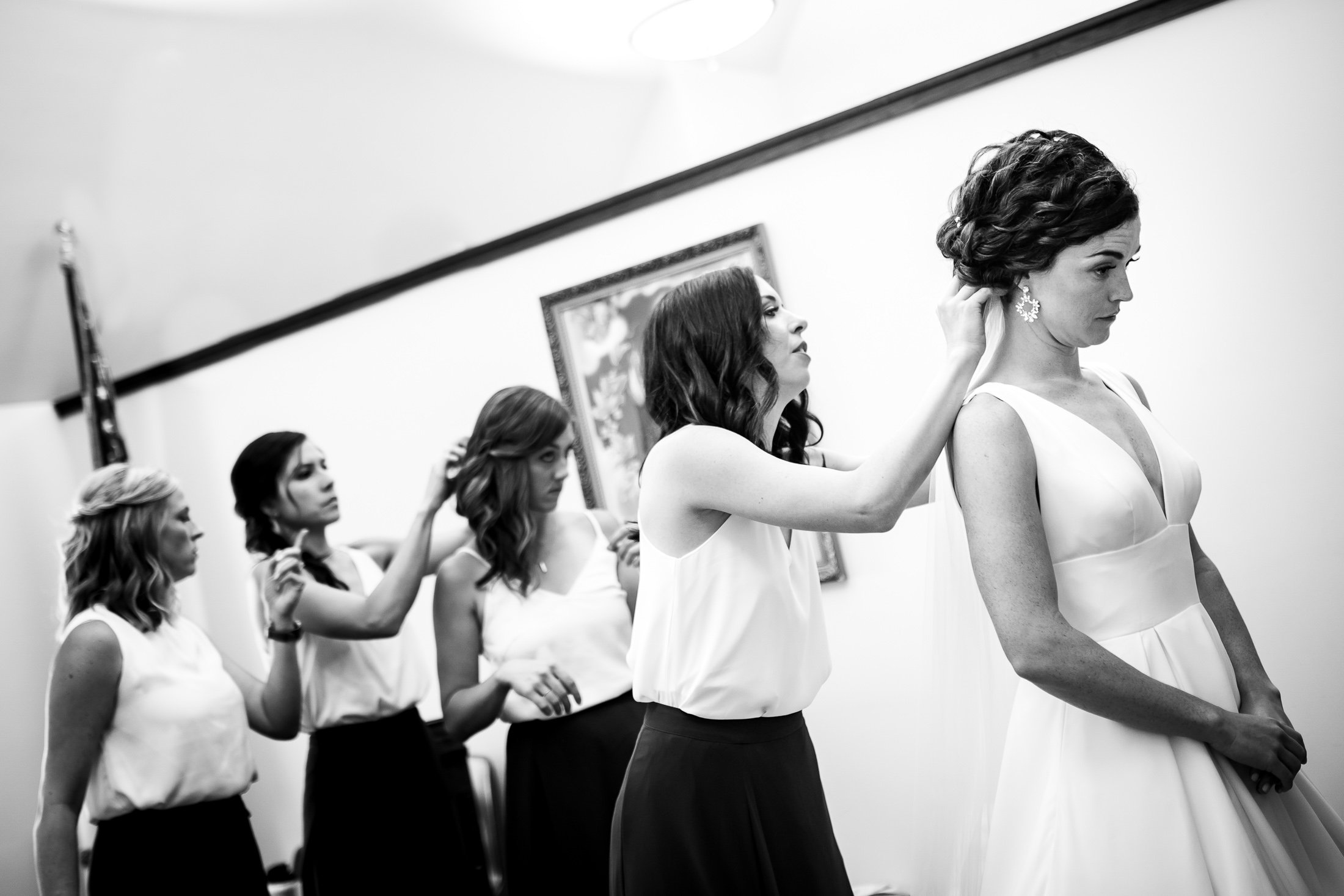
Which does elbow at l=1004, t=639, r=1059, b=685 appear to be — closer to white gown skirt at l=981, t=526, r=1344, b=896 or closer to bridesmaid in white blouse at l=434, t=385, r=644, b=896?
white gown skirt at l=981, t=526, r=1344, b=896

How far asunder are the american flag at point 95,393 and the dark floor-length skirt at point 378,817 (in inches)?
62.0

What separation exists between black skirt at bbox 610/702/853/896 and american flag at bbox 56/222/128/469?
9.29 feet

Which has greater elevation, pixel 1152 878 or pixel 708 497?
pixel 708 497

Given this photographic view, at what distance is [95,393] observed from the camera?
3699 mm

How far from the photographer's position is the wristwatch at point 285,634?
2.64m

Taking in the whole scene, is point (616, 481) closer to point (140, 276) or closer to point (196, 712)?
point (196, 712)

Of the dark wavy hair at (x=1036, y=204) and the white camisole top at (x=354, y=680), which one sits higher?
the dark wavy hair at (x=1036, y=204)

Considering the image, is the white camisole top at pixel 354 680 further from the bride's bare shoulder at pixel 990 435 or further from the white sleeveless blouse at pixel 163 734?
the bride's bare shoulder at pixel 990 435

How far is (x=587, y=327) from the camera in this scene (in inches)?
129

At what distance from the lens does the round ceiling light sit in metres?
2.73

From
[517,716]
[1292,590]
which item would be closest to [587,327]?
[517,716]

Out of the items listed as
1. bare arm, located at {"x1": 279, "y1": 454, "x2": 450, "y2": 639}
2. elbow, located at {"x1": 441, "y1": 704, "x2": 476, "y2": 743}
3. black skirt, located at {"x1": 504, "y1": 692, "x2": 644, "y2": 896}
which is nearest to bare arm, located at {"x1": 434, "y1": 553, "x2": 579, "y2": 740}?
elbow, located at {"x1": 441, "y1": 704, "x2": 476, "y2": 743}

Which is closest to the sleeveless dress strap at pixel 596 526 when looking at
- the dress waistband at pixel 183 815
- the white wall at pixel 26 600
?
the dress waistband at pixel 183 815

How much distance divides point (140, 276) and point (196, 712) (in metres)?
1.81
